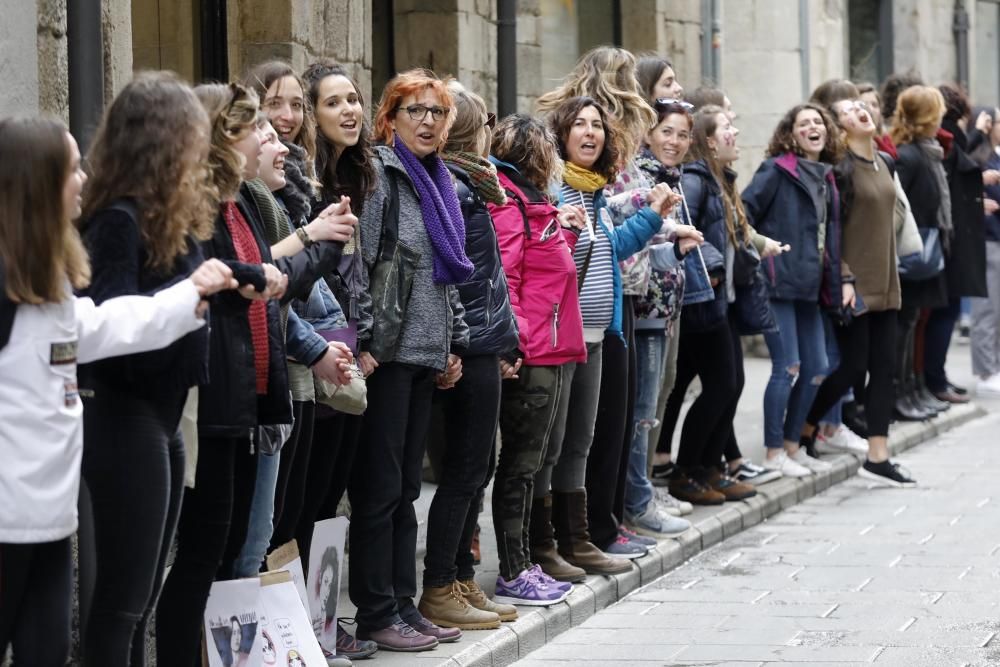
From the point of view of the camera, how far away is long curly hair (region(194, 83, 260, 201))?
4809 millimetres

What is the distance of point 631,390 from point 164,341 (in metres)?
3.87

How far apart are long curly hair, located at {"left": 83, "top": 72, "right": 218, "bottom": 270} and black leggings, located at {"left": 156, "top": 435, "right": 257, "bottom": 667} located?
2.13 feet

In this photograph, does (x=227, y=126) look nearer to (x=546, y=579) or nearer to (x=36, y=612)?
(x=36, y=612)

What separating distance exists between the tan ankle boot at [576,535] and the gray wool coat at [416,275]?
1.52 meters

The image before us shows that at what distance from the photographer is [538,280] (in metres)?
6.85

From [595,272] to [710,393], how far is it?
76.1 inches

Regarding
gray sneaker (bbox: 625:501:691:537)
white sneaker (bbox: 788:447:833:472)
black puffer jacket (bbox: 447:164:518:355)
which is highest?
black puffer jacket (bbox: 447:164:518:355)

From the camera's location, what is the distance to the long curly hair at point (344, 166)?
5812mm

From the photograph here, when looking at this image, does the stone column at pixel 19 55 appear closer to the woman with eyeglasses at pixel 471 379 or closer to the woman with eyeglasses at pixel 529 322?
the woman with eyeglasses at pixel 471 379

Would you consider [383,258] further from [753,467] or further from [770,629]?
[753,467]

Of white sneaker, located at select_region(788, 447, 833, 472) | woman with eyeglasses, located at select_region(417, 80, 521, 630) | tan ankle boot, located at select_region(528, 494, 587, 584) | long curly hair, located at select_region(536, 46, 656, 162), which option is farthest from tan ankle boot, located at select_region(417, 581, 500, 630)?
white sneaker, located at select_region(788, 447, 833, 472)

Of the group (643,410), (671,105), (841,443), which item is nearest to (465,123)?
(671,105)

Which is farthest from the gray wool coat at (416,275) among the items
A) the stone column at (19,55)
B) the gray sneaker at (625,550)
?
the gray sneaker at (625,550)

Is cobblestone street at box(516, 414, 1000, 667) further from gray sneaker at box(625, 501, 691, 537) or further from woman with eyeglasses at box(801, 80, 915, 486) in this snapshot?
woman with eyeglasses at box(801, 80, 915, 486)
